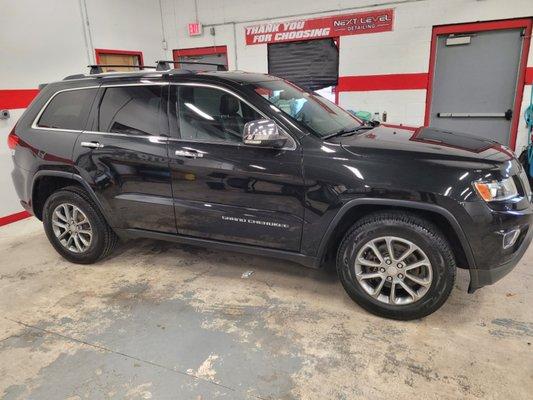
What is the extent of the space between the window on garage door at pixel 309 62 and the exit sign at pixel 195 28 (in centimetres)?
146

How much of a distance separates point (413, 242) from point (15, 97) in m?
5.02

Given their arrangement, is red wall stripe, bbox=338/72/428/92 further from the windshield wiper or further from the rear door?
the rear door

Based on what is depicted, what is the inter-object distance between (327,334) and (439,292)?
2.37 ft

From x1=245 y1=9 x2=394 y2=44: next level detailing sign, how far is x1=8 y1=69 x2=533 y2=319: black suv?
3.27 meters

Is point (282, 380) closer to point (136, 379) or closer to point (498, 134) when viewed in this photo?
point (136, 379)

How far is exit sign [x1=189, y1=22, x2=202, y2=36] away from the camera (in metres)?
7.03

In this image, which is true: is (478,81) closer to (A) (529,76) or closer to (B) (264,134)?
(A) (529,76)

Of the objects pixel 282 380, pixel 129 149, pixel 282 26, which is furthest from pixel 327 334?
pixel 282 26

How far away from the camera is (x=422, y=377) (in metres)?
1.96

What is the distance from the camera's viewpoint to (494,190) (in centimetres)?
207

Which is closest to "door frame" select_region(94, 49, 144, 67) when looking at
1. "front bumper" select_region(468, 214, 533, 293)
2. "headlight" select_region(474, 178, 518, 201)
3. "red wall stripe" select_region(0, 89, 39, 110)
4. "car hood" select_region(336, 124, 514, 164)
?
"red wall stripe" select_region(0, 89, 39, 110)

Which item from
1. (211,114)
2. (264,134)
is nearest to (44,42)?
(211,114)

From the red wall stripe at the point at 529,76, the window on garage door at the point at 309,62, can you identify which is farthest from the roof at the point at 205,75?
the red wall stripe at the point at 529,76

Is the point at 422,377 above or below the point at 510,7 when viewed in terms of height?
below
